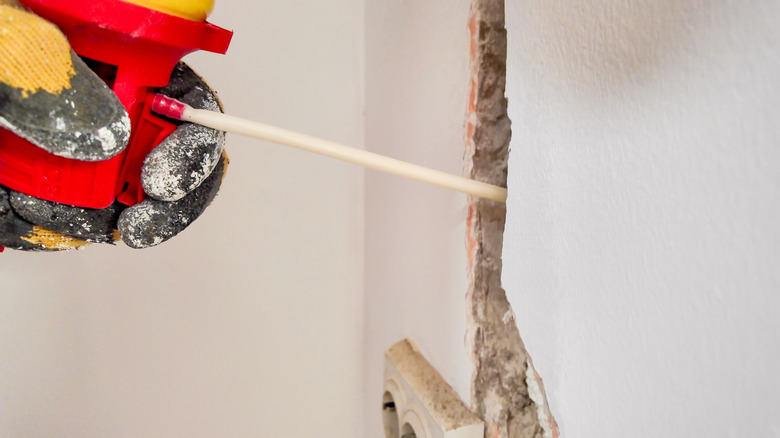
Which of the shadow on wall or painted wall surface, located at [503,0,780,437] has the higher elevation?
the shadow on wall

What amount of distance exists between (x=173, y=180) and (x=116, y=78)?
10 centimetres

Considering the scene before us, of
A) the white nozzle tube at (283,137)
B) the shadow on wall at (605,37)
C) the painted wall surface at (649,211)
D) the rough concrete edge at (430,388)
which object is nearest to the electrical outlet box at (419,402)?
the rough concrete edge at (430,388)

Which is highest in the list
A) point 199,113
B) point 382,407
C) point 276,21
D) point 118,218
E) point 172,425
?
point 276,21

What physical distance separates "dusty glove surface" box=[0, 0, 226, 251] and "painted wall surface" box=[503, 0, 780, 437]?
1.07 feet

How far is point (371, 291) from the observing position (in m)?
1.17

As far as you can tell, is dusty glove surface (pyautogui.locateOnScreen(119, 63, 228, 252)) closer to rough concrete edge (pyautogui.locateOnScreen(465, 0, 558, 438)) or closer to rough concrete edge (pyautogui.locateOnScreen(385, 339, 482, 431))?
rough concrete edge (pyautogui.locateOnScreen(465, 0, 558, 438))

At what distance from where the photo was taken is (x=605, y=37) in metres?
0.40

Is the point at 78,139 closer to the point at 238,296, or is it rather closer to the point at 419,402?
the point at 419,402

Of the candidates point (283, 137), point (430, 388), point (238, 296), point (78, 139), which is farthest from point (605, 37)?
point (238, 296)

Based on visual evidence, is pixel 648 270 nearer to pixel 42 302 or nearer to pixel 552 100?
pixel 552 100

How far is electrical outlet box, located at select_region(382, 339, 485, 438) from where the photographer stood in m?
0.69

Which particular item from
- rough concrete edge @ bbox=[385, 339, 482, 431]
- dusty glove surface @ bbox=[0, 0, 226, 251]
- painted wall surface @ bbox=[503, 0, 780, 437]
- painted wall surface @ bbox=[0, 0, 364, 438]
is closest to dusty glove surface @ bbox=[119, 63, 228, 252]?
dusty glove surface @ bbox=[0, 0, 226, 251]

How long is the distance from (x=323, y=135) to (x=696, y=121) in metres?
0.86

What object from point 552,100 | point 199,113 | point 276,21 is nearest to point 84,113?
point 199,113
